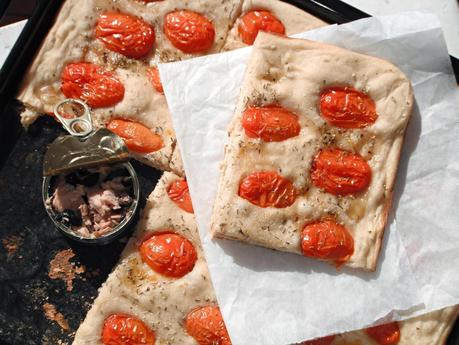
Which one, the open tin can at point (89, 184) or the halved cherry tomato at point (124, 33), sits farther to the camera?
the halved cherry tomato at point (124, 33)

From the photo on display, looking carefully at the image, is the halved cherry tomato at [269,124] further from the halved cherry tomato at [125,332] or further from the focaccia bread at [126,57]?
the halved cherry tomato at [125,332]

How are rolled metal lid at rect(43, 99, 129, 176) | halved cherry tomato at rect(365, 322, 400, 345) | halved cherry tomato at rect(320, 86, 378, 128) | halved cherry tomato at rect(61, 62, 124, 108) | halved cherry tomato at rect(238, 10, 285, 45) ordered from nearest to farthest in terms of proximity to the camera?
rolled metal lid at rect(43, 99, 129, 176) < halved cherry tomato at rect(320, 86, 378, 128) < halved cherry tomato at rect(365, 322, 400, 345) < halved cherry tomato at rect(61, 62, 124, 108) < halved cherry tomato at rect(238, 10, 285, 45)

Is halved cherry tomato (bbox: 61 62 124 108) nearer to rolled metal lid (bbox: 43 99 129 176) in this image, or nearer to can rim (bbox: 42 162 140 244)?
rolled metal lid (bbox: 43 99 129 176)

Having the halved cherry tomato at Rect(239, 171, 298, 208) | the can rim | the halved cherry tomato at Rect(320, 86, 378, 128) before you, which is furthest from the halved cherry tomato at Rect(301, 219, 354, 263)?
the can rim

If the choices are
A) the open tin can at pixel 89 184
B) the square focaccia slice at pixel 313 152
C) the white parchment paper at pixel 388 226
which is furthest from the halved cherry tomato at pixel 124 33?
the square focaccia slice at pixel 313 152

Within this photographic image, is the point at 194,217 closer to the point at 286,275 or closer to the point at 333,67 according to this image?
the point at 286,275

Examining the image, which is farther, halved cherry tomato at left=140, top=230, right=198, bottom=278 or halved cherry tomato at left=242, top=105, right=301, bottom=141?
halved cherry tomato at left=140, top=230, right=198, bottom=278

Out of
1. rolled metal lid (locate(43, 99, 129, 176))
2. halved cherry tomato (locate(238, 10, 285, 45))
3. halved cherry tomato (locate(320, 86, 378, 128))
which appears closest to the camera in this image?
rolled metal lid (locate(43, 99, 129, 176))
